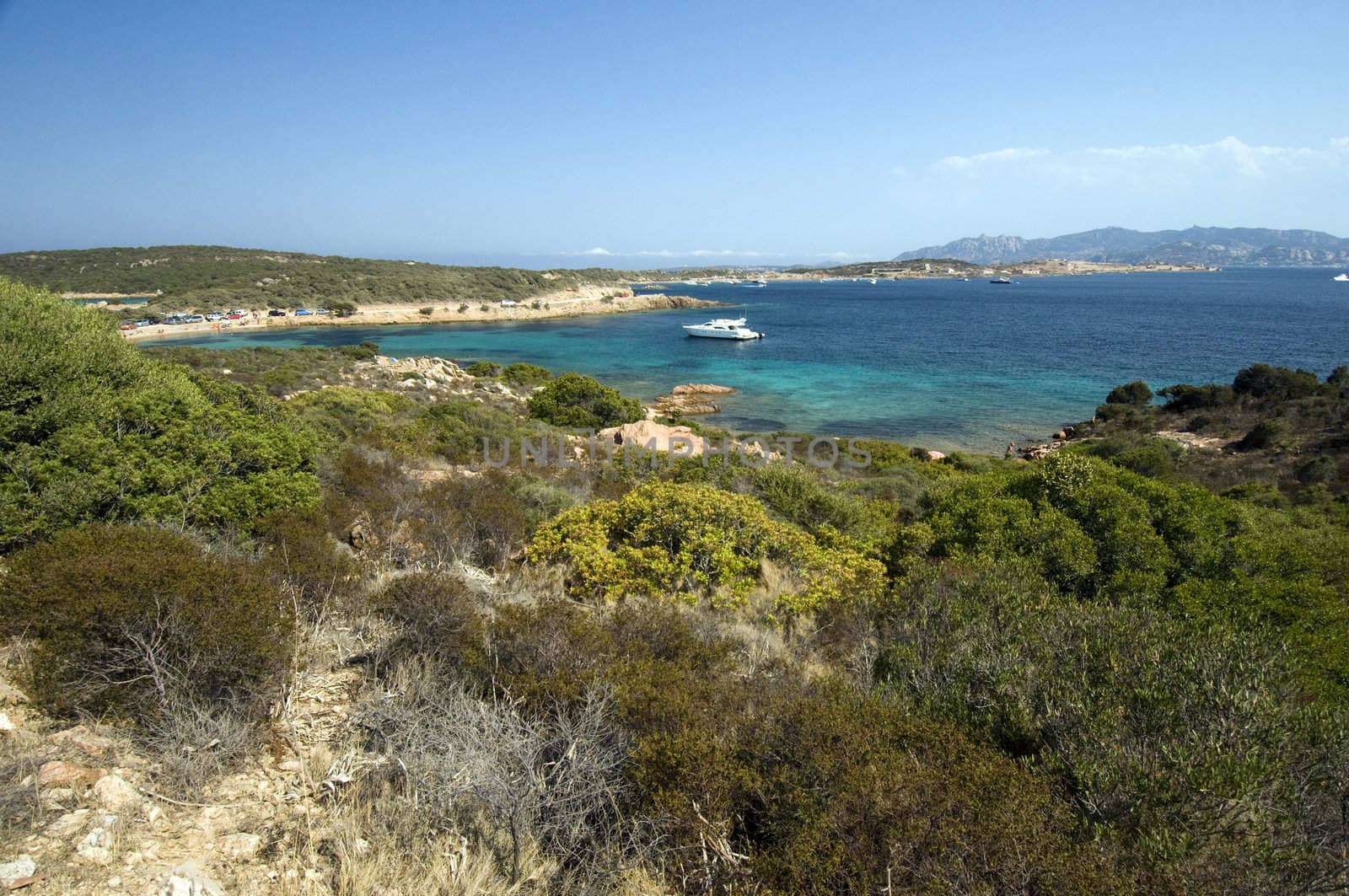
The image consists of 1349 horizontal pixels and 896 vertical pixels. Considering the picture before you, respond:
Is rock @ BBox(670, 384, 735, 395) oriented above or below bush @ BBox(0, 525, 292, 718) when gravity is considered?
below

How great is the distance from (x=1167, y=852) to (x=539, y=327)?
70.2 metres

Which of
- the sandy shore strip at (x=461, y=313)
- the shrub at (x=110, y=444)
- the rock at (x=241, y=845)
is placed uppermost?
the sandy shore strip at (x=461, y=313)

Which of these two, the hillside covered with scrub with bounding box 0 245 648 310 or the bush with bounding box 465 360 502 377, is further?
the hillside covered with scrub with bounding box 0 245 648 310

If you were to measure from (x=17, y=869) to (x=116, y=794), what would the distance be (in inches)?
21.0

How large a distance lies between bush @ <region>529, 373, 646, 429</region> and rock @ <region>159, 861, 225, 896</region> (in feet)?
63.8

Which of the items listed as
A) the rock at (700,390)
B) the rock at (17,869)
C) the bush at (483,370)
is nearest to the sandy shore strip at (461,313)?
the bush at (483,370)

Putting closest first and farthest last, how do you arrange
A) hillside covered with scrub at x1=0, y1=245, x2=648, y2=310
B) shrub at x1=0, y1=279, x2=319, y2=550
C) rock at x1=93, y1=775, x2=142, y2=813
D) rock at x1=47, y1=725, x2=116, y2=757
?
1. rock at x1=93, y1=775, x2=142, y2=813
2. rock at x1=47, y1=725, x2=116, y2=757
3. shrub at x1=0, y1=279, x2=319, y2=550
4. hillside covered with scrub at x1=0, y1=245, x2=648, y2=310

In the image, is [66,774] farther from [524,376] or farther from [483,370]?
[483,370]

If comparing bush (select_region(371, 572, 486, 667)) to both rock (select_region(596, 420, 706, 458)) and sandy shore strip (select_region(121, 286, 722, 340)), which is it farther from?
sandy shore strip (select_region(121, 286, 722, 340))

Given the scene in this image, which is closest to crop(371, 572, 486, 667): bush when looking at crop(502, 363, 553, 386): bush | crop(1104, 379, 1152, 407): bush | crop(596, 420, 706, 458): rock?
crop(596, 420, 706, 458): rock

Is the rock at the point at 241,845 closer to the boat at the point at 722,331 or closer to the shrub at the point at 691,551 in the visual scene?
the shrub at the point at 691,551

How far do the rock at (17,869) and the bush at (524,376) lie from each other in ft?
104

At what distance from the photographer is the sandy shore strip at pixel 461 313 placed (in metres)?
60.5

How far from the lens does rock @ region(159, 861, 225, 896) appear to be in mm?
2662
